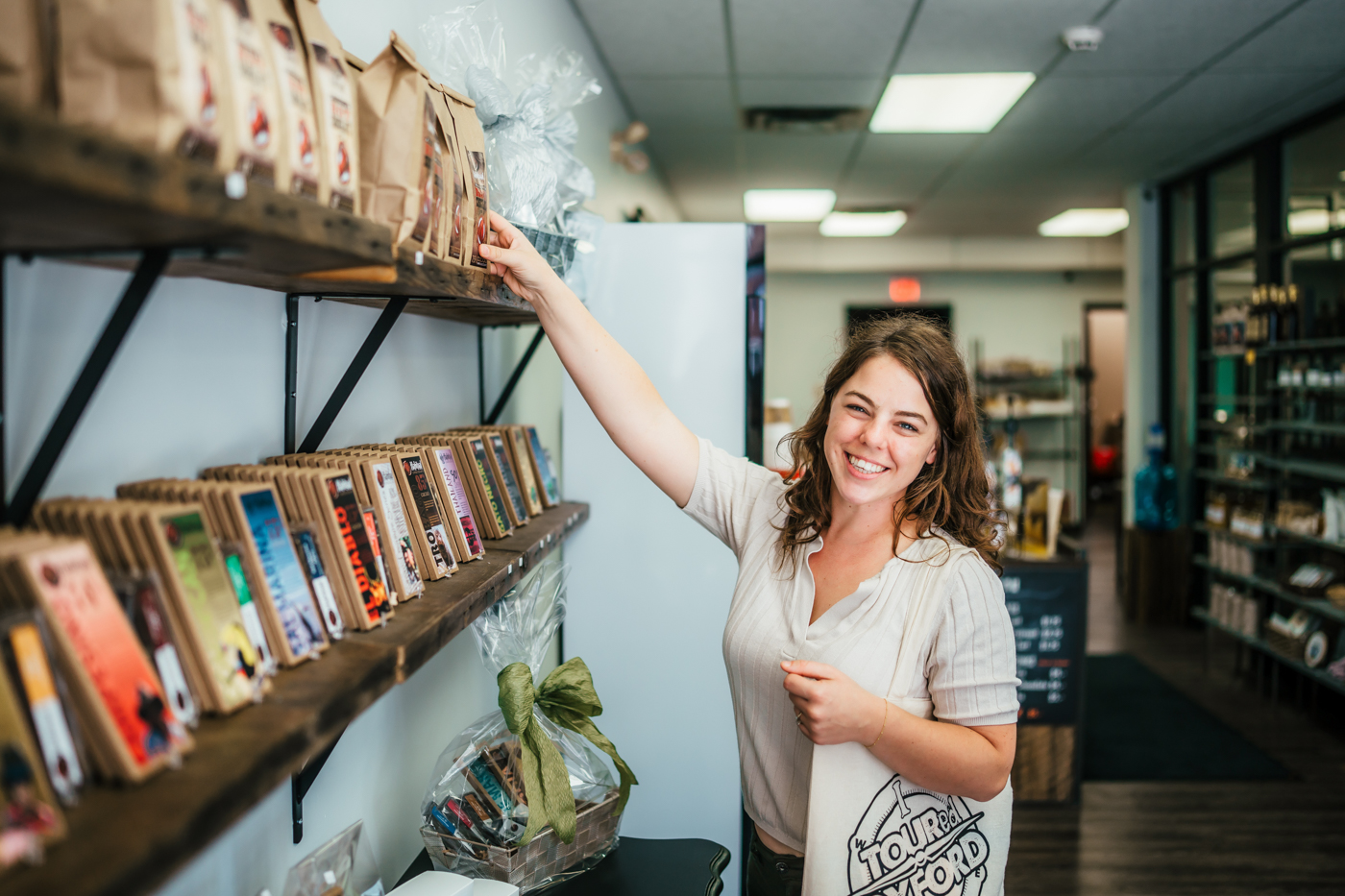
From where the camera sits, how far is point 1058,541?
369 cm

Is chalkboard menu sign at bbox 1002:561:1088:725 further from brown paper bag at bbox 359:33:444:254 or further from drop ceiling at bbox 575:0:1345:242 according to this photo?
brown paper bag at bbox 359:33:444:254

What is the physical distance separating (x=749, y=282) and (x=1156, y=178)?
5.09 metres

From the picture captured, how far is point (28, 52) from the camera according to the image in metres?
0.59

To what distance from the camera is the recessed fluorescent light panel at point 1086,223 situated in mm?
7105

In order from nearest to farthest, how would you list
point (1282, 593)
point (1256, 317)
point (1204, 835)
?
1. point (1204, 835)
2. point (1282, 593)
3. point (1256, 317)

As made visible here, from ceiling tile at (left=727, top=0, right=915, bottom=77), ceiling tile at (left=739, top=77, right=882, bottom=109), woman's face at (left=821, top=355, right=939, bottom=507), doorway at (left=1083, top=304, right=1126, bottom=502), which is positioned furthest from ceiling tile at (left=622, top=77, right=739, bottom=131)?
doorway at (left=1083, top=304, right=1126, bottom=502)

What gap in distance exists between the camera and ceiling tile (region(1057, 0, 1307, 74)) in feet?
9.67

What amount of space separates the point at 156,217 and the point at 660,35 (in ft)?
9.95

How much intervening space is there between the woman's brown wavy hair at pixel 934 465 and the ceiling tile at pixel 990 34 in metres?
2.03

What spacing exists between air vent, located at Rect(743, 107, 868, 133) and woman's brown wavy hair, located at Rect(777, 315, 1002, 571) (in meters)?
3.03

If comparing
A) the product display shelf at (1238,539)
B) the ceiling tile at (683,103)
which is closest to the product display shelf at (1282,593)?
the product display shelf at (1238,539)

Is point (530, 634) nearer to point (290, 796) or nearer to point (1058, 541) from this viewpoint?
point (290, 796)

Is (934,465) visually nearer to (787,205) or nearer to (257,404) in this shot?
(257,404)

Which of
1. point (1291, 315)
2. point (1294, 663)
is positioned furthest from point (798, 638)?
point (1291, 315)
